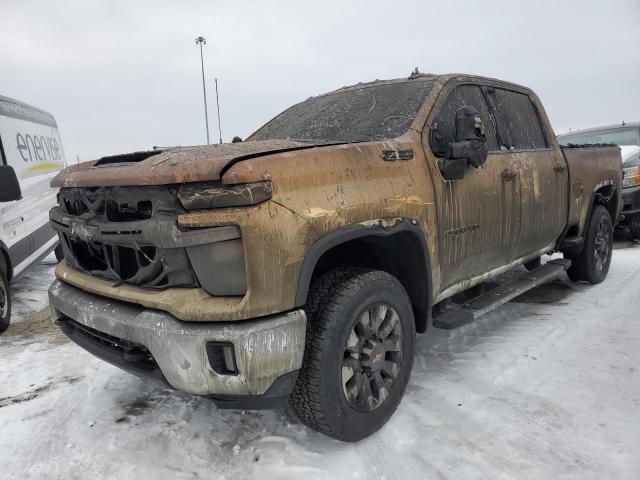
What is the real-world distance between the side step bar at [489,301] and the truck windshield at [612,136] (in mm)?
5183

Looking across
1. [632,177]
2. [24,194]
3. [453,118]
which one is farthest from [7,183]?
[632,177]

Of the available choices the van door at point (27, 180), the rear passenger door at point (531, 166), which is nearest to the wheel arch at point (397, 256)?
the rear passenger door at point (531, 166)

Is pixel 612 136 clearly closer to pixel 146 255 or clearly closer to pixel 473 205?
pixel 473 205

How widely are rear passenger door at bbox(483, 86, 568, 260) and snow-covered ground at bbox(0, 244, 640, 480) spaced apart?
0.83m

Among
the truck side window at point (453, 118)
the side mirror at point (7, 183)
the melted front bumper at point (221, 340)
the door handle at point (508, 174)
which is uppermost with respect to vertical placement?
the truck side window at point (453, 118)

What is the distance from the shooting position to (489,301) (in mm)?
3322

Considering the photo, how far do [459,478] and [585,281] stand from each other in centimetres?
380

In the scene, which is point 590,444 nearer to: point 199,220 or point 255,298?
point 255,298

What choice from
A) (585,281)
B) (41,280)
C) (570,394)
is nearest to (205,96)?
(41,280)

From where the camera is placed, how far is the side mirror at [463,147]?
265 cm

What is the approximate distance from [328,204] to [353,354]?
76 centimetres

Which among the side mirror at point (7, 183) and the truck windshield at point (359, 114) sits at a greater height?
the truck windshield at point (359, 114)

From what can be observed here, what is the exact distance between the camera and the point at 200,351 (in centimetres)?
192

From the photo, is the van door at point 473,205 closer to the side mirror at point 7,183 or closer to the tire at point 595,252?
the tire at point 595,252
